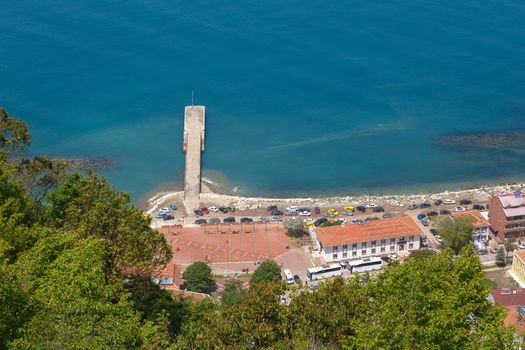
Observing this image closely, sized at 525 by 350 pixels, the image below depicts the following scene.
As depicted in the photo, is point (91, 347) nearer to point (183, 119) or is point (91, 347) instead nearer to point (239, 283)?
point (239, 283)

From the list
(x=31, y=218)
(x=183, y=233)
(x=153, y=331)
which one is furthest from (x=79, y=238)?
(x=183, y=233)

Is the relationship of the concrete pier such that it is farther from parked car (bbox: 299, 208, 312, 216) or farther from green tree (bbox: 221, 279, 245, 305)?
green tree (bbox: 221, 279, 245, 305)

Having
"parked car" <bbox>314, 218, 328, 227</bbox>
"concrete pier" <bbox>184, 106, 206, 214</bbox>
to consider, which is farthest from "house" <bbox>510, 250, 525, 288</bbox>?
"concrete pier" <bbox>184, 106, 206, 214</bbox>

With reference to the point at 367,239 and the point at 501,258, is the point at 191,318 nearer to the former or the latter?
the point at 367,239

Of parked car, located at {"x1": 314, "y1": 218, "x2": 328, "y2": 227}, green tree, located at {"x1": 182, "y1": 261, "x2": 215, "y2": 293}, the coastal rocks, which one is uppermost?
the coastal rocks

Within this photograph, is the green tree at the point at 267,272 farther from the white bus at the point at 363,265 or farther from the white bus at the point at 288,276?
the white bus at the point at 363,265
